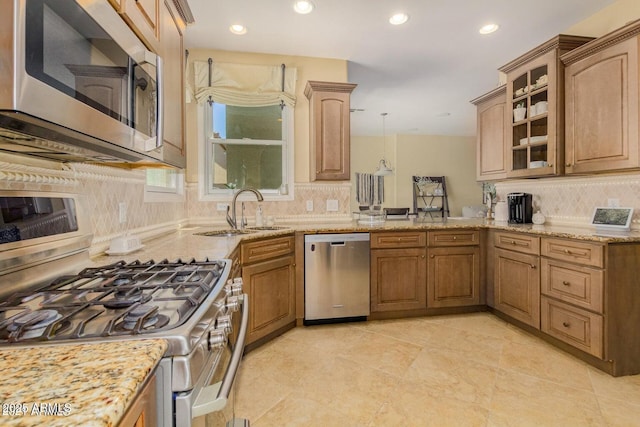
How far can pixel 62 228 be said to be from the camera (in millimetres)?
1216

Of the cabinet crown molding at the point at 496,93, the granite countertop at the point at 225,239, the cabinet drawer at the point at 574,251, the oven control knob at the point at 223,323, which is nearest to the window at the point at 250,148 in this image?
the granite countertop at the point at 225,239

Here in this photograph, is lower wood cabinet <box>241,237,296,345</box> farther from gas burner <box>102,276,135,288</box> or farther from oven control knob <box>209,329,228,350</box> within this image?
oven control knob <box>209,329,228,350</box>

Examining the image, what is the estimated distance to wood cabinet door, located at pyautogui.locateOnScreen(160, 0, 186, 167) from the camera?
57.5 inches

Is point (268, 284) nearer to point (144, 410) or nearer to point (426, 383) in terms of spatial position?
point (426, 383)

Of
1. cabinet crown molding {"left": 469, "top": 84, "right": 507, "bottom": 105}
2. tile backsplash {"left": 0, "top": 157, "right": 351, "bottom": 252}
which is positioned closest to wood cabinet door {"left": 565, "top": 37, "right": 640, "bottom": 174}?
cabinet crown molding {"left": 469, "top": 84, "right": 507, "bottom": 105}

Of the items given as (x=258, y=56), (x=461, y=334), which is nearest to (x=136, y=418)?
(x=461, y=334)

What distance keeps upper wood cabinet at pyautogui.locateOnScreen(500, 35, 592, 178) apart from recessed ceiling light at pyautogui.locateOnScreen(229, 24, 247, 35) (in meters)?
2.48

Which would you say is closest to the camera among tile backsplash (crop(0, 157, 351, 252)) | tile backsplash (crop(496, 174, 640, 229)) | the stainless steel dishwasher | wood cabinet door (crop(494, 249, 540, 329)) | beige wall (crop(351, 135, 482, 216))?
tile backsplash (crop(0, 157, 351, 252))

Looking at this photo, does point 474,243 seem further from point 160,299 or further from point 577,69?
point 160,299

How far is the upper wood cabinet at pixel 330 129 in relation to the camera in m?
3.21

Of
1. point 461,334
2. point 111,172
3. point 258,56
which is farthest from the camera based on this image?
point 258,56

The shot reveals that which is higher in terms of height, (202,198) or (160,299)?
(202,198)

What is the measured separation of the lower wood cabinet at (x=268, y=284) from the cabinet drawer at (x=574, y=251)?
2001 millimetres

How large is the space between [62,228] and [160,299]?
67 centimetres
